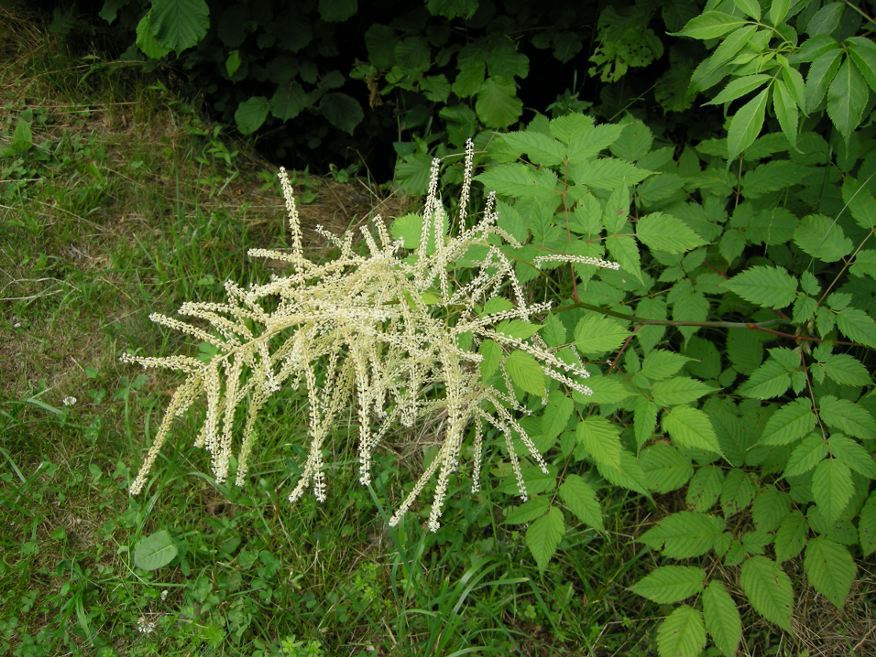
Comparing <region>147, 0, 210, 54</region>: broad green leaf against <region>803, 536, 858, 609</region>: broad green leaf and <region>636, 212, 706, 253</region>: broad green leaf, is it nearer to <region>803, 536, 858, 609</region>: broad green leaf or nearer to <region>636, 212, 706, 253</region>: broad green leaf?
<region>636, 212, 706, 253</region>: broad green leaf

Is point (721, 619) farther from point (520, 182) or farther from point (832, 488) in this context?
point (520, 182)

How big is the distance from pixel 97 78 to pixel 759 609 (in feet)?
14.5

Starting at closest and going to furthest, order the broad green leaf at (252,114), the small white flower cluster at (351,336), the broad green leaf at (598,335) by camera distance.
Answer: the small white flower cluster at (351,336) → the broad green leaf at (598,335) → the broad green leaf at (252,114)

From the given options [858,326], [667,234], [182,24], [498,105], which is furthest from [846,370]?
[182,24]

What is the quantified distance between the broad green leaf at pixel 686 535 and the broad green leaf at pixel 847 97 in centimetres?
131

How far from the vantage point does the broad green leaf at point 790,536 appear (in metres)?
2.51

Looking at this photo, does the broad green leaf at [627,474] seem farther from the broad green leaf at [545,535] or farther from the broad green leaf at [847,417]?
the broad green leaf at [847,417]

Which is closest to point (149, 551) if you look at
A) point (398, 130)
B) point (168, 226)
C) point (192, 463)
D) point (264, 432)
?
point (192, 463)

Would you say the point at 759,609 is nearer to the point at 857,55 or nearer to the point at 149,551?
the point at 857,55

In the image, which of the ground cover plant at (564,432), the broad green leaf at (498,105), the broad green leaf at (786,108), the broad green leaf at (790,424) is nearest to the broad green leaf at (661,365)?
the ground cover plant at (564,432)

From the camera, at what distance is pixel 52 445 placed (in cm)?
332

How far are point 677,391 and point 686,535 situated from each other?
597 mm

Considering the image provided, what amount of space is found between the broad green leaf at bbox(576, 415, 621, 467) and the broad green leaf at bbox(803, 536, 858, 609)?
0.88m

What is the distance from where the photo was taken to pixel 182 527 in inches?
122
